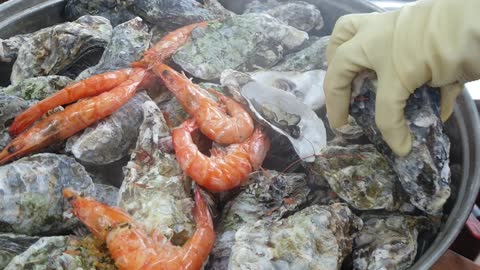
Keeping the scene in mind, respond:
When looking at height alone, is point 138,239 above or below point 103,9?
below

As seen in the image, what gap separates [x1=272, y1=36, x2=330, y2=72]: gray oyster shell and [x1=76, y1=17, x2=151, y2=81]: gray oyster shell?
69 cm

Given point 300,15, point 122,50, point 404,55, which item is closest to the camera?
point 404,55

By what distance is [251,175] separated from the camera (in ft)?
6.51

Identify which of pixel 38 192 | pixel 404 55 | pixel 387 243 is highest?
pixel 404 55

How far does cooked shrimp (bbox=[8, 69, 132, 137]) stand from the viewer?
2.13m

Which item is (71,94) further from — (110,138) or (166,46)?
(166,46)

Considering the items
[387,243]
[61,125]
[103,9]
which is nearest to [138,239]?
[61,125]

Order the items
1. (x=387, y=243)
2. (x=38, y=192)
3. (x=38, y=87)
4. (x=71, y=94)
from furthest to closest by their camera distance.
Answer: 1. (x=38, y=87)
2. (x=71, y=94)
3. (x=38, y=192)
4. (x=387, y=243)

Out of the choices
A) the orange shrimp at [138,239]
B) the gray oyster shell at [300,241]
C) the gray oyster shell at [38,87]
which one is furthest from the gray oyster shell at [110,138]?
the gray oyster shell at [300,241]

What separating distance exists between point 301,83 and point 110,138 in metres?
0.90

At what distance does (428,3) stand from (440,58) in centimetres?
20

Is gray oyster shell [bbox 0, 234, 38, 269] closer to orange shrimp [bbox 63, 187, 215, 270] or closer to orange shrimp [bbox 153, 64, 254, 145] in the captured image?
orange shrimp [bbox 63, 187, 215, 270]

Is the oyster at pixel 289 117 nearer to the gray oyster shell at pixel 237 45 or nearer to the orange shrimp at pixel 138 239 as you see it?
the gray oyster shell at pixel 237 45

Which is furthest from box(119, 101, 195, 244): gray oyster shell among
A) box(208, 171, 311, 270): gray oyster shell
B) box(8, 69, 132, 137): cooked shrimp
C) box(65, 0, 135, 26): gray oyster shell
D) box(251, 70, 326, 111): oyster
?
box(65, 0, 135, 26): gray oyster shell
